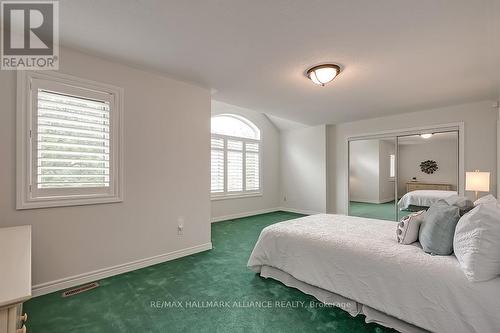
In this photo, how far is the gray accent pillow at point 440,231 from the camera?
178 cm

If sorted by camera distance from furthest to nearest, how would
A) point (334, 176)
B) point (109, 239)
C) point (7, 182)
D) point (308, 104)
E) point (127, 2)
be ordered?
point (334, 176) < point (308, 104) < point (109, 239) < point (7, 182) < point (127, 2)

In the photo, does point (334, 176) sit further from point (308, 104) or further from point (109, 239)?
point (109, 239)

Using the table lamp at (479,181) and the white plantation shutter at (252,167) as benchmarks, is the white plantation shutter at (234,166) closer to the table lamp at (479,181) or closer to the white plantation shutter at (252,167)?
the white plantation shutter at (252,167)

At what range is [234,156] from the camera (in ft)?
19.7

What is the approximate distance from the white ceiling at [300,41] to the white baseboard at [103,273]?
2.37m

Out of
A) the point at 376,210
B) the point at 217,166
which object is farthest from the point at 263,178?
the point at 376,210

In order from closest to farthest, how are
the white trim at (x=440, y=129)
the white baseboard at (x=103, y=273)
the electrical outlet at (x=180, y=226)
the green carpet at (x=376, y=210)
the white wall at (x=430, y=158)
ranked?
the white baseboard at (x=103, y=273)
the electrical outlet at (x=180, y=226)
the white trim at (x=440, y=129)
the white wall at (x=430, y=158)
the green carpet at (x=376, y=210)

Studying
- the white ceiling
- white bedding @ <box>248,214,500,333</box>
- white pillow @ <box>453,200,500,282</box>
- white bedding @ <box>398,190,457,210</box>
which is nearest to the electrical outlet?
white bedding @ <box>248,214,500,333</box>

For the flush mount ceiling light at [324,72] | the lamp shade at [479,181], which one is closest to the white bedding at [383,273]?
the lamp shade at [479,181]

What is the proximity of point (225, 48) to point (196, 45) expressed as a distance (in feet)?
0.94

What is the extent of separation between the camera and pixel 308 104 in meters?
4.35

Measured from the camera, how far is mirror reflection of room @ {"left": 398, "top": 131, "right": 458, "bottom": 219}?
431 cm

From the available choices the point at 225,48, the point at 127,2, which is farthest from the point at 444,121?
the point at 127,2
